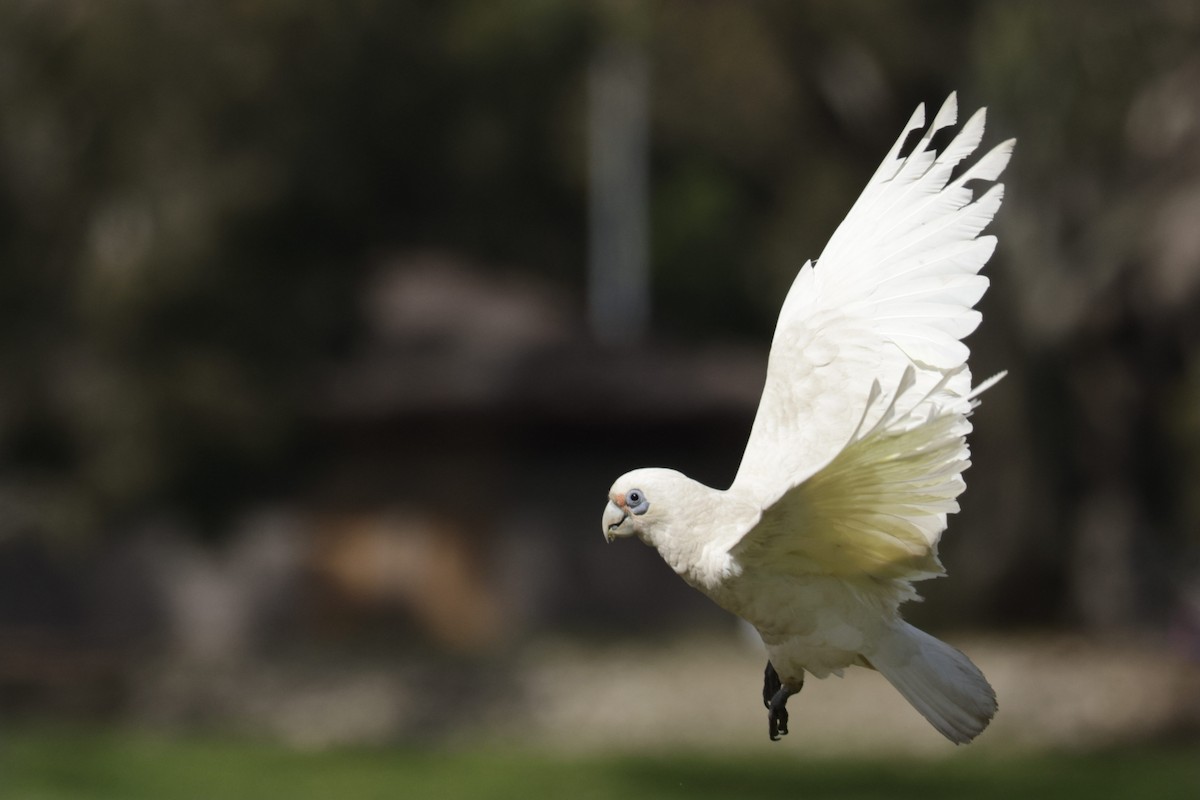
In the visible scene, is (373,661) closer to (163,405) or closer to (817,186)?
(163,405)

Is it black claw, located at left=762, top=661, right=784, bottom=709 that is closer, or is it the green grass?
black claw, located at left=762, top=661, right=784, bottom=709

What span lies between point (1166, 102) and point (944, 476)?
1130 cm

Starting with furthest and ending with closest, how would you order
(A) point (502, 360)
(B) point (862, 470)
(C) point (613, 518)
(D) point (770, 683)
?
(A) point (502, 360) < (D) point (770, 683) < (C) point (613, 518) < (B) point (862, 470)

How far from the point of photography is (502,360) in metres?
17.6

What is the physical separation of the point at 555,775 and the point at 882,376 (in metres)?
9.23

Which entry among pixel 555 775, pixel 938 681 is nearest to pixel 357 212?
pixel 555 775

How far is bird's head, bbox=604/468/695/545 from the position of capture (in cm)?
383

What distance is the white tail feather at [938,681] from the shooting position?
373 centimetres

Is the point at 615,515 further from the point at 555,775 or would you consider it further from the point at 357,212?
the point at 357,212

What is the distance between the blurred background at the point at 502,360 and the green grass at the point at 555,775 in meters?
0.74

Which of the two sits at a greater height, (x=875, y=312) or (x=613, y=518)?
(x=875, y=312)

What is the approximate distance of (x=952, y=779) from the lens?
40.2 ft

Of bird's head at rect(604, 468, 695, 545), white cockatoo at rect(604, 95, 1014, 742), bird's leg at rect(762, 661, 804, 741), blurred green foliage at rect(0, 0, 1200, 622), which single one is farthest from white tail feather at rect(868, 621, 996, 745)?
blurred green foliage at rect(0, 0, 1200, 622)

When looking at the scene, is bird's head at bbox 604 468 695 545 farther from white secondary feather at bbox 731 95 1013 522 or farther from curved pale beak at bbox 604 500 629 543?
white secondary feather at bbox 731 95 1013 522
